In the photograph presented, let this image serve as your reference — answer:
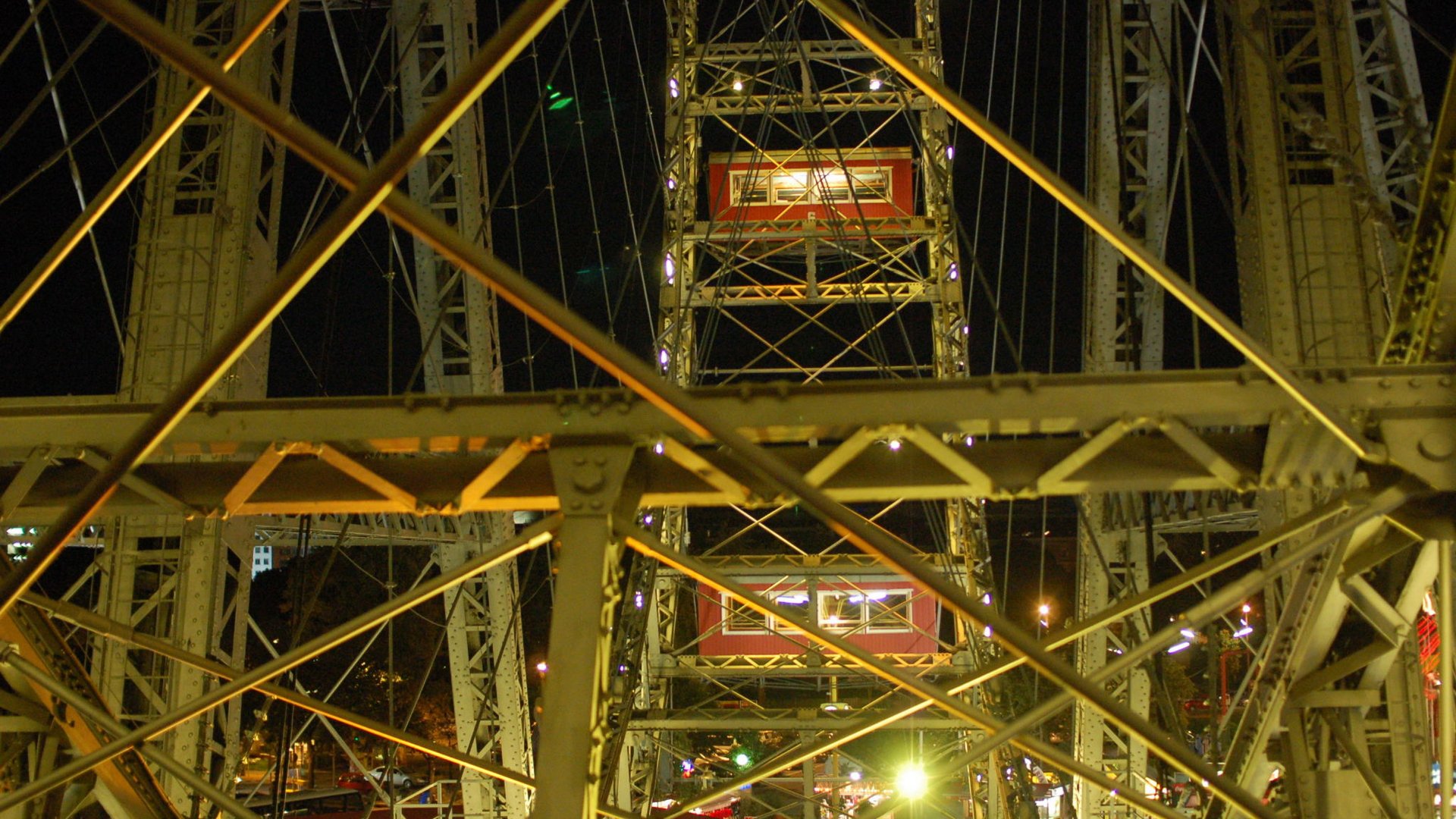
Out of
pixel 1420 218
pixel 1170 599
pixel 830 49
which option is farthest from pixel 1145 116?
pixel 1170 599

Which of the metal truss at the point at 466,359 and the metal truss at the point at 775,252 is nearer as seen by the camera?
the metal truss at the point at 466,359

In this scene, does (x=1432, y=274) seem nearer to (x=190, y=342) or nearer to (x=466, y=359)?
(x=190, y=342)

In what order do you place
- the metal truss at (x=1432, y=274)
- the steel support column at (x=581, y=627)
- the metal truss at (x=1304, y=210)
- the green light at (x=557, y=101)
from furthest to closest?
the green light at (x=557, y=101), the metal truss at (x=1304, y=210), the metal truss at (x=1432, y=274), the steel support column at (x=581, y=627)

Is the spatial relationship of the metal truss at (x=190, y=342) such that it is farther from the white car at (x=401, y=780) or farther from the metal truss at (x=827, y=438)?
the white car at (x=401, y=780)

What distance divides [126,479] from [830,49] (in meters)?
14.5

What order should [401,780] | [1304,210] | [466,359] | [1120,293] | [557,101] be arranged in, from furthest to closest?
[401,780] → [557,101] → [466,359] → [1120,293] → [1304,210]

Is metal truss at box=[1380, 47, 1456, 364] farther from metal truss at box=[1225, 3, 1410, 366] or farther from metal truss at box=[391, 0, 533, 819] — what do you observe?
metal truss at box=[391, 0, 533, 819]

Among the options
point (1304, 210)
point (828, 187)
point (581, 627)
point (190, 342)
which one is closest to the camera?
point (581, 627)

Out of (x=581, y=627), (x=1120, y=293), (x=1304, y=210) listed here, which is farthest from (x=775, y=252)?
(x=581, y=627)

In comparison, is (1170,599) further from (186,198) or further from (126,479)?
(126,479)

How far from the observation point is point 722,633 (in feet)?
59.6

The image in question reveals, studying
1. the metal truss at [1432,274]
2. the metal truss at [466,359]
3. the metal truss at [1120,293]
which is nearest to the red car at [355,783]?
the metal truss at [466,359]

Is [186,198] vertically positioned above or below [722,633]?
above

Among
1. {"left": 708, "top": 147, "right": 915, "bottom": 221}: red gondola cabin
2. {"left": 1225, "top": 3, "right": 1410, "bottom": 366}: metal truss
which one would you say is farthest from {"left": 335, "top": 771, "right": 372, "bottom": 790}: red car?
{"left": 1225, "top": 3, "right": 1410, "bottom": 366}: metal truss
